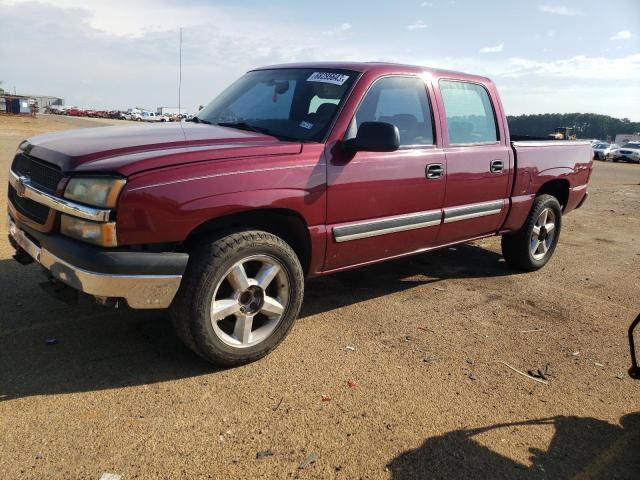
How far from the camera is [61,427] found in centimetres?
253

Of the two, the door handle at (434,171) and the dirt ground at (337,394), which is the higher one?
the door handle at (434,171)

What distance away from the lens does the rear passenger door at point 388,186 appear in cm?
356

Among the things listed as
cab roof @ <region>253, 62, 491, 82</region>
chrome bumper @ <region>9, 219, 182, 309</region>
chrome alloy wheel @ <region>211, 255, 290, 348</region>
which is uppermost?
cab roof @ <region>253, 62, 491, 82</region>

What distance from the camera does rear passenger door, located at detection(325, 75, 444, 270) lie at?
11.7ft

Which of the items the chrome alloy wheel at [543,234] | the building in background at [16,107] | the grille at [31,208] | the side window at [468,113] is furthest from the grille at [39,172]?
the building in background at [16,107]

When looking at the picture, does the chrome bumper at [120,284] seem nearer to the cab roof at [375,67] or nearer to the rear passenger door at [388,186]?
the rear passenger door at [388,186]

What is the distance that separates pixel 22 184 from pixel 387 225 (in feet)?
7.81

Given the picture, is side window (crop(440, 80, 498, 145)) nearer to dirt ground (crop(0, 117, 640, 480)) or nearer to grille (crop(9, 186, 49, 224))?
dirt ground (crop(0, 117, 640, 480))

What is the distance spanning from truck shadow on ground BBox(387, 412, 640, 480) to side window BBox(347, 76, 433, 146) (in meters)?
2.08

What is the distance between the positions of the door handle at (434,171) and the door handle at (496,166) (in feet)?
2.38

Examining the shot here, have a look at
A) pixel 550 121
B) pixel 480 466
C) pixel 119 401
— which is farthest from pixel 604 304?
pixel 550 121

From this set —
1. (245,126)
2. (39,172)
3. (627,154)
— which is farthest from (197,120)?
(627,154)

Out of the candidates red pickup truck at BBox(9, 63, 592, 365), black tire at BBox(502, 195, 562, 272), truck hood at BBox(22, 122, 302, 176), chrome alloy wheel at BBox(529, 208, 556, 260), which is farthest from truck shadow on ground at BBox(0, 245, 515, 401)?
chrome alloy wheel at BBox(529, 208, 556, 260)

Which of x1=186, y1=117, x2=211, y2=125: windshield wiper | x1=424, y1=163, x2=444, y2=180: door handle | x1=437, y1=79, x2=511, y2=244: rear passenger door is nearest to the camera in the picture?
x1=424, y1=163, x2=444, y2=180: door handle
